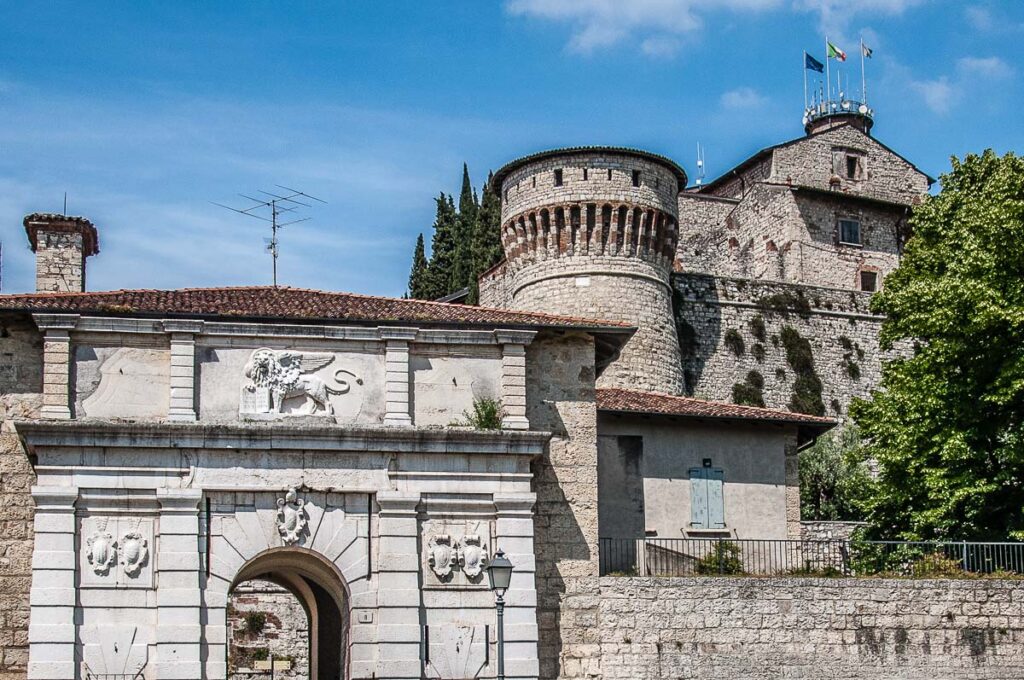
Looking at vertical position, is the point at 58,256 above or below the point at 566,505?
above

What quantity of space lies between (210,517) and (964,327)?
1587 cm

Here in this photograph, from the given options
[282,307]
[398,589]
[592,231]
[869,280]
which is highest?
[869,280]

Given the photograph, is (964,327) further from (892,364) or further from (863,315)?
(863,315)

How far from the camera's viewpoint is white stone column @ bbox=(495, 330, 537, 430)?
27.8 metres

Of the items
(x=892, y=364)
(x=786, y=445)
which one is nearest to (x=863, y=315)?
(x=892, y=364)

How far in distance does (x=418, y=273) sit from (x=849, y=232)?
704 inches

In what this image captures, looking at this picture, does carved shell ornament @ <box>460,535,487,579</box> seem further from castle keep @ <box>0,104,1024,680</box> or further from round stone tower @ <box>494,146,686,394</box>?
round stone tower @ <box>494,146,686,394</box>

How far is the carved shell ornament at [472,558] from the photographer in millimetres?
27109

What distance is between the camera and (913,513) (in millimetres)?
34031

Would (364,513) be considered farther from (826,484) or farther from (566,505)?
(826,484)

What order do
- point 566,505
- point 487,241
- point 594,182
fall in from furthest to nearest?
point 487,241, point 594,182, point 566,505

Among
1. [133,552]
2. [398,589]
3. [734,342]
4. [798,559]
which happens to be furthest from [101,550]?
[734,342]

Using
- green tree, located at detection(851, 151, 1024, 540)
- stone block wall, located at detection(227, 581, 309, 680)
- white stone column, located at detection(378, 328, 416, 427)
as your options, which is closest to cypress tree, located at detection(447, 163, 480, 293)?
stone block wall, located at detection(227, 581, 309, 680)

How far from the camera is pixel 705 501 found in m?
33.6
